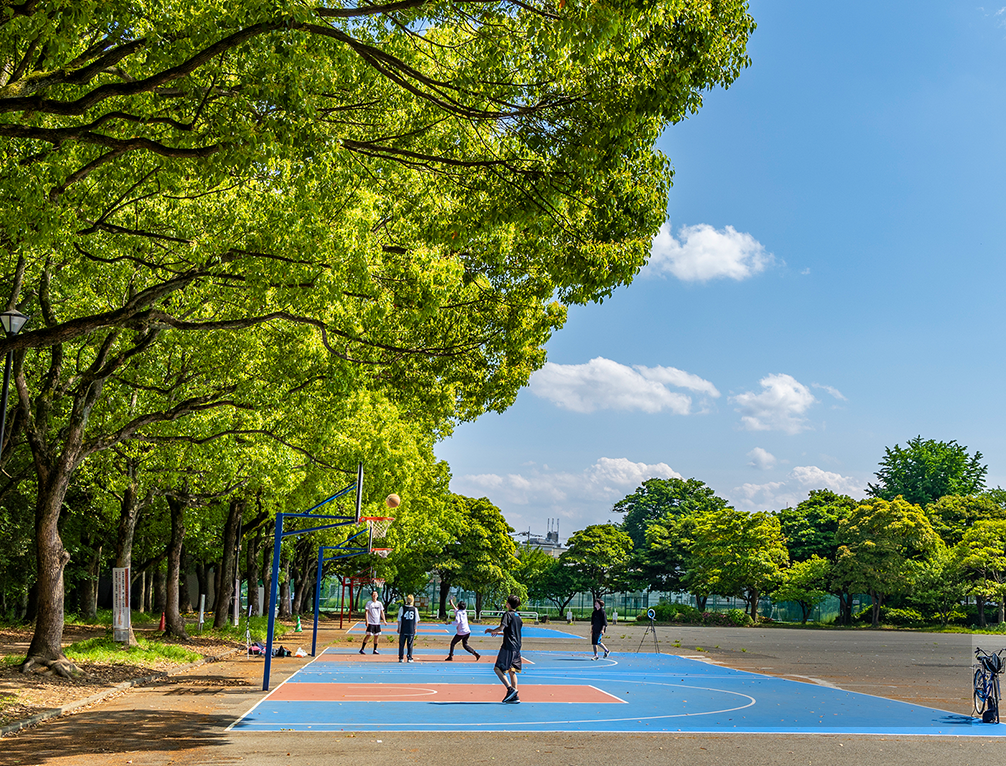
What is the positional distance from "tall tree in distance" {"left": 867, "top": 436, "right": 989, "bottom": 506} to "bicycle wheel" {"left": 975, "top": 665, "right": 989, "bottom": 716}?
8385cm

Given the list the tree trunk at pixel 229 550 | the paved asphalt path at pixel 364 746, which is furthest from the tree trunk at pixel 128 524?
the tree trunk at pixel 229 550

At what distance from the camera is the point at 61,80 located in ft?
26.2

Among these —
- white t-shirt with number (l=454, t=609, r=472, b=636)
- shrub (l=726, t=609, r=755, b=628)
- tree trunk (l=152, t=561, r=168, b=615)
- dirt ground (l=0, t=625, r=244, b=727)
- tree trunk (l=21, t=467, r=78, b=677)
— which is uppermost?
tree trunk (l=21, t=467, r=78, b=677)

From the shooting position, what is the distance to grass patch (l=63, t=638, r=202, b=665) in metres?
18.4

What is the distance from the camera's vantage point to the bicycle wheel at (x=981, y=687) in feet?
45.7

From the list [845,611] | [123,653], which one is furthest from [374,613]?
[845,611]

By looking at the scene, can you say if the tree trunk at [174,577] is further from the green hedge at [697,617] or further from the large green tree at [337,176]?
the green hedge at [697,617]

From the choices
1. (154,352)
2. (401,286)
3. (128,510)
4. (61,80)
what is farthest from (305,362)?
(128,510)

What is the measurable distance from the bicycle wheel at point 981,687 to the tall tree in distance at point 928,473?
83853 millimetres

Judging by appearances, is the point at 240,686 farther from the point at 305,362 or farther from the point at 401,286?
the point at 401,286

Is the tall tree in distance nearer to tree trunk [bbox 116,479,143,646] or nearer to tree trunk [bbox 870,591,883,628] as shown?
tree trunk [bbox 870,591,883,628]

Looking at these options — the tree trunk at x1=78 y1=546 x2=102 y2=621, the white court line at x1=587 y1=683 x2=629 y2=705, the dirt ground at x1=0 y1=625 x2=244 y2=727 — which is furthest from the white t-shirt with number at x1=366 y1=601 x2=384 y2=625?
the tree trunk at x1=78 y1=546 x2=102 y2=621

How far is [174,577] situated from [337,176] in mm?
19016

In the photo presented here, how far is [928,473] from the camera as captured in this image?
93.6 meters
